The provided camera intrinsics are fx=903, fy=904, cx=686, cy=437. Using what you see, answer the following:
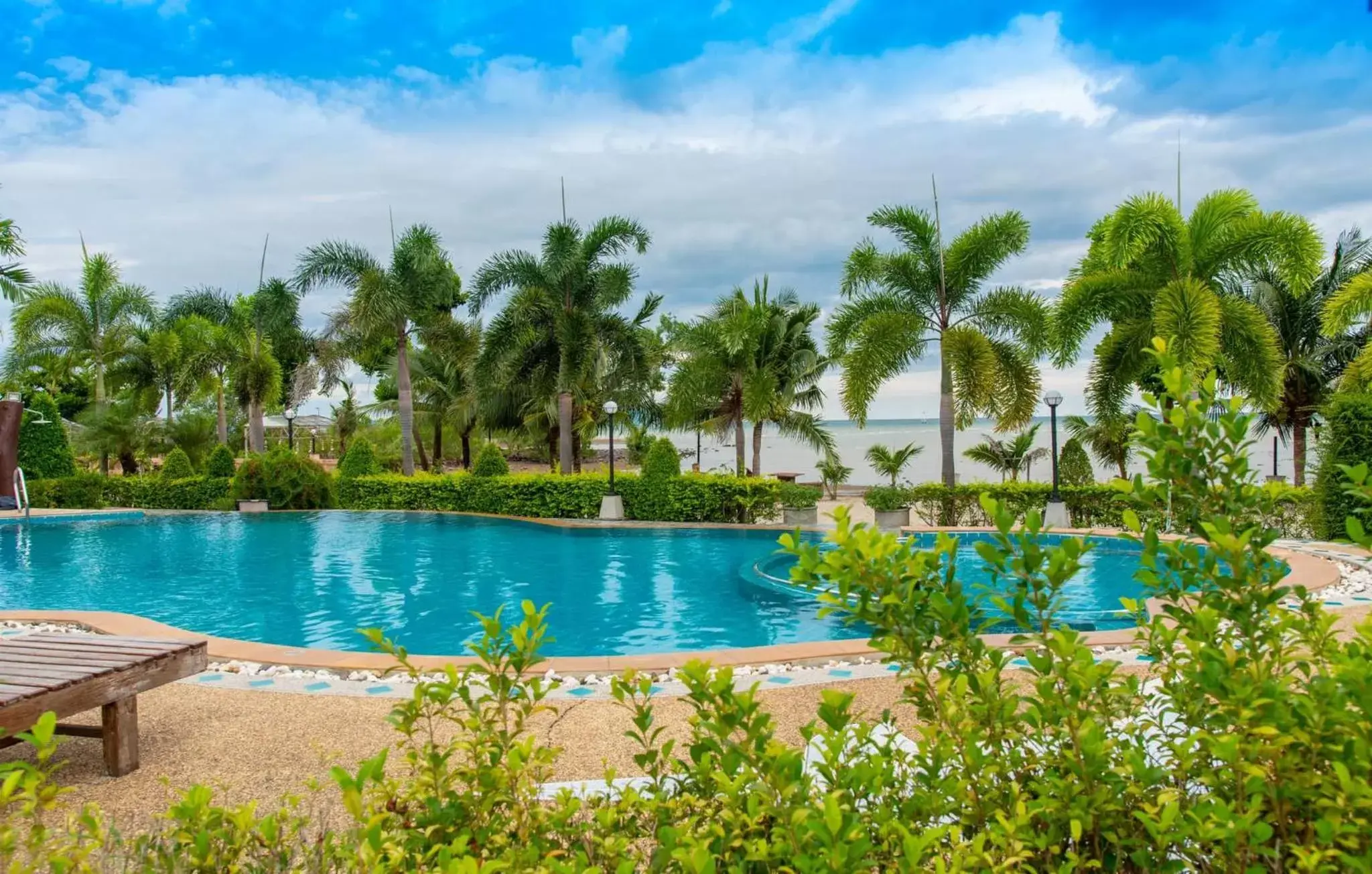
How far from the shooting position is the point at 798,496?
17109mm

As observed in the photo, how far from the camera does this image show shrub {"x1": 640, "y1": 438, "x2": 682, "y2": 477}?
60.0 feet

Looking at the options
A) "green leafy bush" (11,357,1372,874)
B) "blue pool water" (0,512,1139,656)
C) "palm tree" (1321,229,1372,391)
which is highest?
"palm tree" (1321,229,1372,391)

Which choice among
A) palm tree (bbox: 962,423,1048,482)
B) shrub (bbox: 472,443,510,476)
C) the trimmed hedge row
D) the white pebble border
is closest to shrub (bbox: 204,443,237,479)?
shrub (bbox: 472,443,510,476)

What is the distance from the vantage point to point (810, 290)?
28.5 m

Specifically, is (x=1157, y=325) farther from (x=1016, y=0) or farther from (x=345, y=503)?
(x=345, y=503)

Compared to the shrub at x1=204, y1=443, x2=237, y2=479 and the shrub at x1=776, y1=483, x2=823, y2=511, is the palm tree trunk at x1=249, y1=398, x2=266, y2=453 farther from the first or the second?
the shrub at x1=776, y1=483, x2=823, y2=511

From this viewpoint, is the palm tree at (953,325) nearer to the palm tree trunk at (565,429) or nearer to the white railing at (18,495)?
the palm tree trunk at (565,429)

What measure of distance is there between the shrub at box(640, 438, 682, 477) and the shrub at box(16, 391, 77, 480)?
1626 cm

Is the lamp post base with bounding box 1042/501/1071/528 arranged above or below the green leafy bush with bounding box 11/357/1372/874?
below

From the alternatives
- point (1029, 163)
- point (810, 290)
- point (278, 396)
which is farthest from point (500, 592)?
point (278, 396)

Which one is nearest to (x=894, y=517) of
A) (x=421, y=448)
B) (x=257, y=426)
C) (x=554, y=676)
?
(x=554, y=676)

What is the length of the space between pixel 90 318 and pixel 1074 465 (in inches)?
1278

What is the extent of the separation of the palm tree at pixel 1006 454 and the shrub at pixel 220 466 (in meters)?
18.7

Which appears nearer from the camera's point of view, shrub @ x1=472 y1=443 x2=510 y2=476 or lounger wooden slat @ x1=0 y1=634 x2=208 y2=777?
lounger wooden slat @ x1=0 y1=634 x2=208 y2=777
